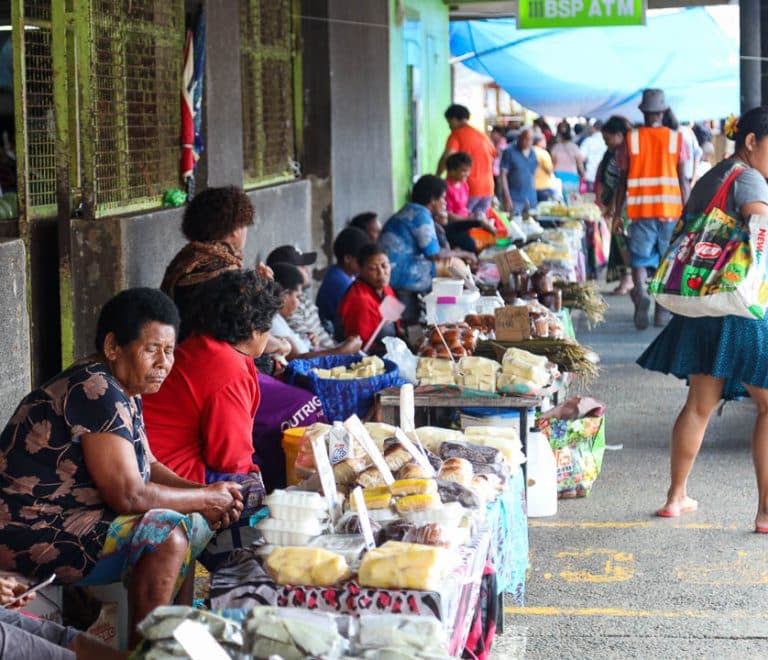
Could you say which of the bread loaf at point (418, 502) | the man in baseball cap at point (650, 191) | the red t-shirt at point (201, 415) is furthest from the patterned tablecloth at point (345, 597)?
the man in baseball cap at point (650, 191)

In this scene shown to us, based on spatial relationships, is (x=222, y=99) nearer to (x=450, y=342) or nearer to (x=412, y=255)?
(x=412, y=255)

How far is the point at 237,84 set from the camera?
28.5ft

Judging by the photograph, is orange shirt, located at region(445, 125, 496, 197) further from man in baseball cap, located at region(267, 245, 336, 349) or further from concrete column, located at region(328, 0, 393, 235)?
man in baseball cap, located at region(267, 245, 336, 349)

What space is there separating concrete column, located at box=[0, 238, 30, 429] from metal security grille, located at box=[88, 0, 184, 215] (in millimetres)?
932

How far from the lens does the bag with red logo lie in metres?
5.53

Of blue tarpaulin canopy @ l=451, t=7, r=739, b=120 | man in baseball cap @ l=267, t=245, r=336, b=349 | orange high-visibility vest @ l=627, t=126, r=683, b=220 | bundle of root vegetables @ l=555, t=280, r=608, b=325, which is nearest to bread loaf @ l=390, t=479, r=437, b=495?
man in baseball cap @ l=267, t=245, r=336, b=349

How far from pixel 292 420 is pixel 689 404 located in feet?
6.19

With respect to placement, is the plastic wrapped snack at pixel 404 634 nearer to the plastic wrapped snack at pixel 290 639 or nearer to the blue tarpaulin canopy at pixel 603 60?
the plastic wrapped snack at pixel 290 639

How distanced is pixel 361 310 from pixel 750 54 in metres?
3.99

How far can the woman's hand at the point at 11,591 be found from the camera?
3508mm

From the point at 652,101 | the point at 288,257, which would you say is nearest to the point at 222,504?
the point at 288,257

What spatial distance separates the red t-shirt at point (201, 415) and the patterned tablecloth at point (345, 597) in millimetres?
934

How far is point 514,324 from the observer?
6.71m

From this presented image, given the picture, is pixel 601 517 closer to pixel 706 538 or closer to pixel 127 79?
pixel 706 538
